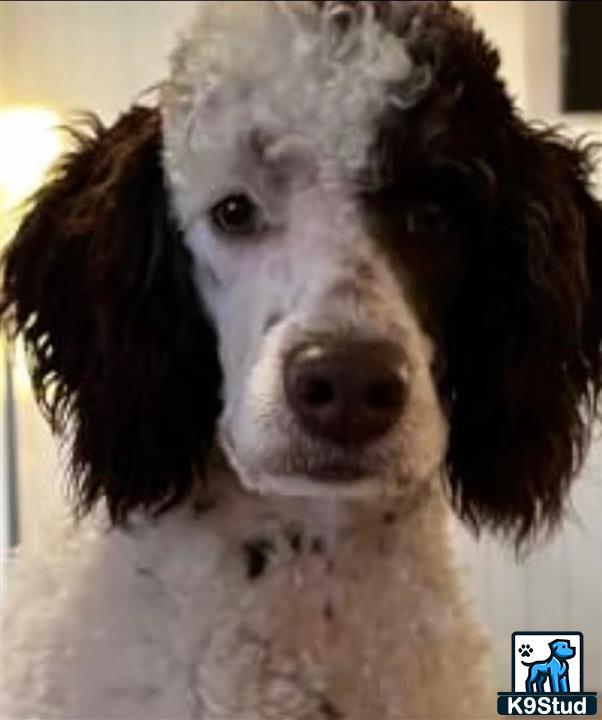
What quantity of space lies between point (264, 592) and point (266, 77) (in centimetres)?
22

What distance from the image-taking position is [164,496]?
0.76 m

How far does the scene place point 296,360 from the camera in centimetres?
65

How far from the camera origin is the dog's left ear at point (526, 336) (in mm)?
756

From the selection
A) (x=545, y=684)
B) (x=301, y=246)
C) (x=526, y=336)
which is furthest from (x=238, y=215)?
(x=545, y=684)

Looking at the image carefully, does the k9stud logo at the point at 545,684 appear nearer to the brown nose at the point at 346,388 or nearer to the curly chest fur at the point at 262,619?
the curly chest fur at the point at 262,619

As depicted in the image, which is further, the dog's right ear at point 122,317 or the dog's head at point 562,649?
the dog's head at point 562,649

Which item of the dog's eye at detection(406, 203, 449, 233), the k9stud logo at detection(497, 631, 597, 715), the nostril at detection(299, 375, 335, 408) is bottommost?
the k9stud logo at detection(497, 631, 597, 715)

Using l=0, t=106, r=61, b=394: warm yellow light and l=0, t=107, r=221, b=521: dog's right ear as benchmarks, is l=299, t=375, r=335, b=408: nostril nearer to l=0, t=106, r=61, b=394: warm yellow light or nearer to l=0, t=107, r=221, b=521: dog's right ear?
l=0, t=107, r=221, b=521: dog's right ear

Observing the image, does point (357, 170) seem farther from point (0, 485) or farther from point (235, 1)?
point (0, 485)

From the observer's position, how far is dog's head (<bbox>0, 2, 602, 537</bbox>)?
0.67 m

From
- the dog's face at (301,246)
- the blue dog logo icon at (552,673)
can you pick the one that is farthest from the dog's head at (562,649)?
the dog's face at (301,246)

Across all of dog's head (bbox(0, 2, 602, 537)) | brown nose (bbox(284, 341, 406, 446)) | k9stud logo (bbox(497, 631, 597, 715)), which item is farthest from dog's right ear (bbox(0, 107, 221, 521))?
k9stud logo (bbox(497, 631, 597, 715))

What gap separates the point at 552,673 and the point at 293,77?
35cm

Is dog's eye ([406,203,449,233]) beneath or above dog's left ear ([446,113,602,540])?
above
